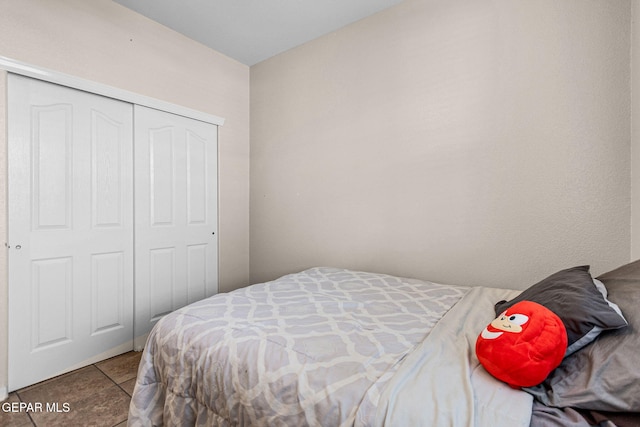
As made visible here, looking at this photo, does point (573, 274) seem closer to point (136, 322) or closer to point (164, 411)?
point (164, 411)

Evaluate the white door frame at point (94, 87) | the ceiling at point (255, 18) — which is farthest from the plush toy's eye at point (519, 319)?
the white door frame at point (94, 87)

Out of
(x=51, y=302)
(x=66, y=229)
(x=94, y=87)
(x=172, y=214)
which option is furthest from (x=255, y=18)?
(x=51, y=302)

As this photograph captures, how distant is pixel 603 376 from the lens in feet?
2.52

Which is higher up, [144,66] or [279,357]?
[144,66]

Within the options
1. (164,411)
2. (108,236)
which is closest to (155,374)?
(164,411)

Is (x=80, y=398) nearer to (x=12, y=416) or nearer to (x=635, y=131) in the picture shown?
(x=12, y=416)

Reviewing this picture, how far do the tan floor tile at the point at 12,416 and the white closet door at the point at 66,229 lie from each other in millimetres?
144

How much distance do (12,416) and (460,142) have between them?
3247 mm

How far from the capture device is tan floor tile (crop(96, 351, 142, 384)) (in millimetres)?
2085

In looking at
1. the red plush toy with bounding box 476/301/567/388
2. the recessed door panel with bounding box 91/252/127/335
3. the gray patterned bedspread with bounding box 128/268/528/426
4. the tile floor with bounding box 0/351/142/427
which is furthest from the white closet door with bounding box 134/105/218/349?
the red plush toy with bounding box 476/301/567/388

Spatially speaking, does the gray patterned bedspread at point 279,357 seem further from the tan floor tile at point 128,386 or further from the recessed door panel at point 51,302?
the recessed door panel at point 51,302

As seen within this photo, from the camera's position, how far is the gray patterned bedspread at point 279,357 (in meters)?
0.94

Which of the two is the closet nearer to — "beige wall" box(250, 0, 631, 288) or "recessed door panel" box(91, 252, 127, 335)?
"recessed door panel" box(91, 252, 127, 335)

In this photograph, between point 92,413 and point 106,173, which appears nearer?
point 92,413
